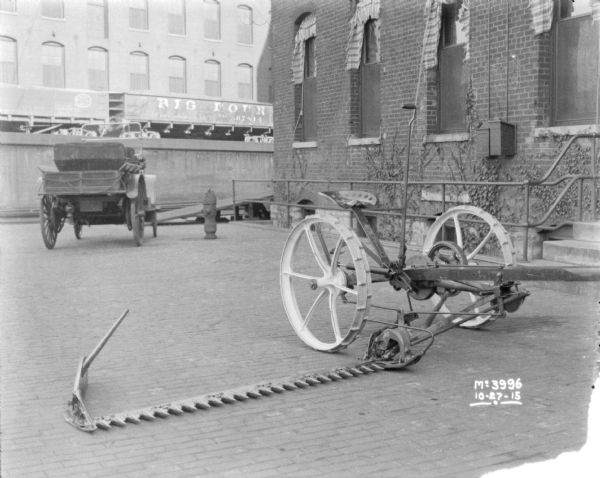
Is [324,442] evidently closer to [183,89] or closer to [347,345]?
[347,345]

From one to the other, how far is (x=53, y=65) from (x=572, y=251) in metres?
19.6

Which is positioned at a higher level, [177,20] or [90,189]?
[177,20]

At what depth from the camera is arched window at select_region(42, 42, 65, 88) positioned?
2280 centimetres

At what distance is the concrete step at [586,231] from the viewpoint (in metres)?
9.58

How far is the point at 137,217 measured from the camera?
48.4ft

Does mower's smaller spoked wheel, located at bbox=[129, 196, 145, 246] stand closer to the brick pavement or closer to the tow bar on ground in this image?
the brick pavement

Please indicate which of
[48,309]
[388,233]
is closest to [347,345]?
[48,309]

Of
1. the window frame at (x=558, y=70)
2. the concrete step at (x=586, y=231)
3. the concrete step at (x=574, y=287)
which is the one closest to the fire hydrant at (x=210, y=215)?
the window frame at (x=558, y=70)

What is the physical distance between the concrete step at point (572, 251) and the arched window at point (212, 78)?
1793 cm

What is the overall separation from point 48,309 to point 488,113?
7.05 m

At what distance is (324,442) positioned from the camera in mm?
4289

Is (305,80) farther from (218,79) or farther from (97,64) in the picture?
(218,79)

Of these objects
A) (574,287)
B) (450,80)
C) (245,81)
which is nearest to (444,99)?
(450,80)

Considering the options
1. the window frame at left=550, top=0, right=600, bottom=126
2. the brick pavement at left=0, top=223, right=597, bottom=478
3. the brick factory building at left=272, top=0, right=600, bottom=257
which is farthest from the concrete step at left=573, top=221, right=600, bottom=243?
the window frame at left=550, top=0, right=600, bottom=126
